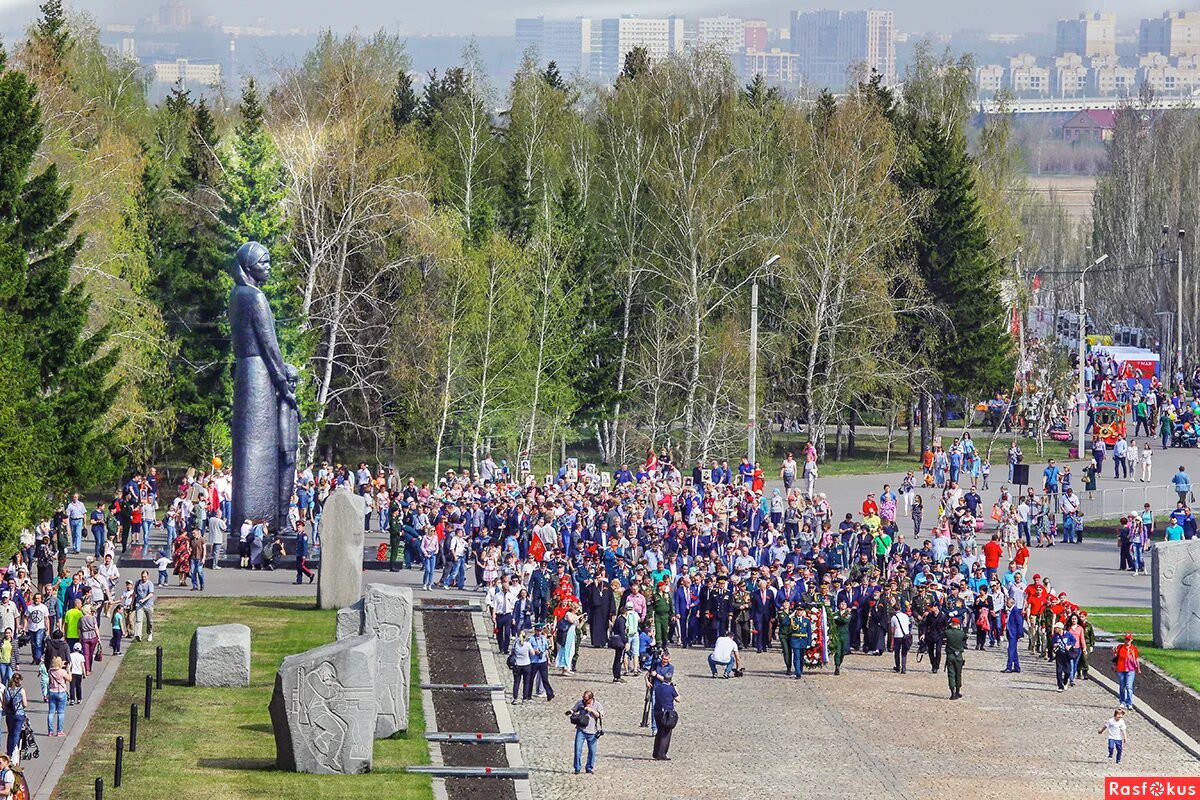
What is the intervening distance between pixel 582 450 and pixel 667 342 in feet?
25.0

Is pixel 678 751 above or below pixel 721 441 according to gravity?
below

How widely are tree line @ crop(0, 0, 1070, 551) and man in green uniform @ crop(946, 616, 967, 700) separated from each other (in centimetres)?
2765

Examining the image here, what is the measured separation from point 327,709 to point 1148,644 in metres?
18.5

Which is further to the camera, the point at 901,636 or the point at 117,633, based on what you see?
the point at 117,633

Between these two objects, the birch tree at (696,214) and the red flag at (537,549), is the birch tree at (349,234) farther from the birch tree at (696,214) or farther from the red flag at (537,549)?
the red flag at (537,549)

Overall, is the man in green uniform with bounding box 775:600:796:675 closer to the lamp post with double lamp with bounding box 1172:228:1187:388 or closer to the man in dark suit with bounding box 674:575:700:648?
the man in dark suit with bounding box 674:575:700:648

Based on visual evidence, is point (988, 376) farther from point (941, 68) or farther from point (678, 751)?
point (678, 751)

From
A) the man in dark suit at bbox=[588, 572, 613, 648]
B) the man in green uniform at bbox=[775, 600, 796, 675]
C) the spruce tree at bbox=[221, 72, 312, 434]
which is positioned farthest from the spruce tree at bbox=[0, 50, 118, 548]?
the man in green uniform at bbox=[775, 600, 796, 675]

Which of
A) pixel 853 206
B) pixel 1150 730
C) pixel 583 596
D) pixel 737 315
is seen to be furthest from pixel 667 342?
pixel 1150 730

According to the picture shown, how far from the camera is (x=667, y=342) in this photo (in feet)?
224

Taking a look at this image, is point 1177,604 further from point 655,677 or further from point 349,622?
point 349,622

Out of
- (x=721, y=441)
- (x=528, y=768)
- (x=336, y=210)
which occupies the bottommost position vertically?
(x=528, y=768)

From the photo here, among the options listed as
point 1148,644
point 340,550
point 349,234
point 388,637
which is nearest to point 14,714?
point 388,637

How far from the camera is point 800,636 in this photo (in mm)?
35531
